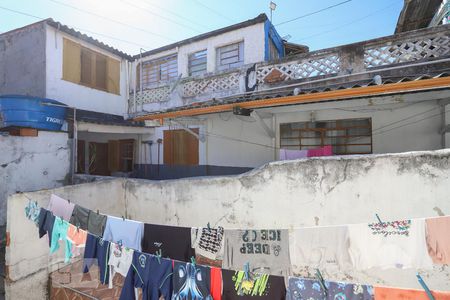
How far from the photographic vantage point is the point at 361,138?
746 centimetres

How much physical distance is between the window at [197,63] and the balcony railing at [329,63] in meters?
1.24

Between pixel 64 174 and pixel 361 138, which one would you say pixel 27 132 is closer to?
pixel 64 174

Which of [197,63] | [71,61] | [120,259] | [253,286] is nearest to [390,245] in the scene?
[253,286]

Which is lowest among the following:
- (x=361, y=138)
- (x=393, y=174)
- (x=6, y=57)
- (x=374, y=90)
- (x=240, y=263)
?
(x=240, y=263)

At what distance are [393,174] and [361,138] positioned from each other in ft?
11.0

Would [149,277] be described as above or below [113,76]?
below

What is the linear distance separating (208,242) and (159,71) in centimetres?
1026

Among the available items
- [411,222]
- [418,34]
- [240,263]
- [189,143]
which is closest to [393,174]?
[411,222]

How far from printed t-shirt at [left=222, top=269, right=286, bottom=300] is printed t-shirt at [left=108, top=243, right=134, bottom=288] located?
164 centimetres

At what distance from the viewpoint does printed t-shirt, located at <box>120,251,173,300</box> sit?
3.42 meters

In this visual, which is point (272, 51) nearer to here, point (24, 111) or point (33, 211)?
point (24, 111)

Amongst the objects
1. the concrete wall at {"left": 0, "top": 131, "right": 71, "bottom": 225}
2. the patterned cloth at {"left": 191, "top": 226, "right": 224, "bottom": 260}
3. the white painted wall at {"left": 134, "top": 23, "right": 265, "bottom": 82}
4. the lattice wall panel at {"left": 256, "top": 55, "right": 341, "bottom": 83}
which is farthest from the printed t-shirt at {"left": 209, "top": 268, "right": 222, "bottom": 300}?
the white painted wall at {"left": 134, "top": 23, "right": 265, "bottom": 82}

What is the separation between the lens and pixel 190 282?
3.19 m

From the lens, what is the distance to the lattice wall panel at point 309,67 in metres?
7.04
